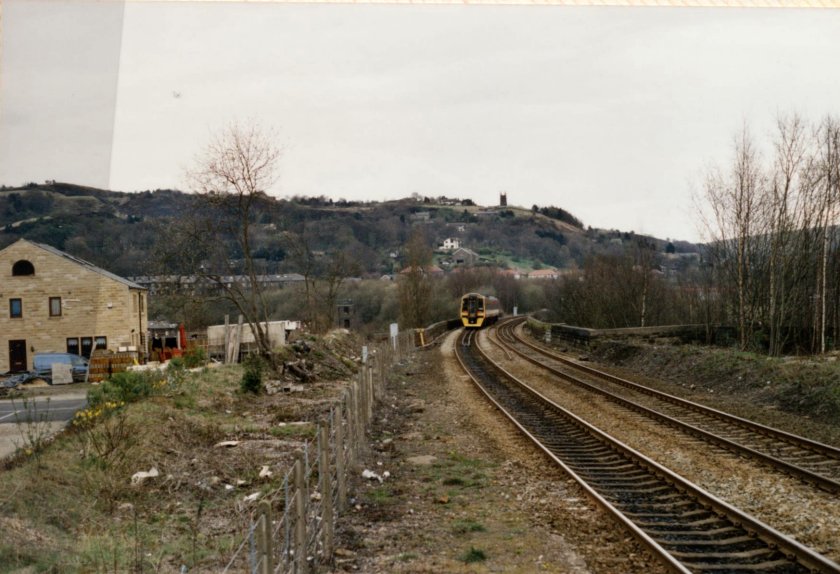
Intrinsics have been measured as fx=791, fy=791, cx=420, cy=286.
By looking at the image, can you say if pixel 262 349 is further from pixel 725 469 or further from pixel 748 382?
pixel 725 469

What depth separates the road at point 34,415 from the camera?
42.6 ft

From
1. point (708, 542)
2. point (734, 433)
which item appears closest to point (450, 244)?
point (734, 433)

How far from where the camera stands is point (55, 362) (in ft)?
86.1

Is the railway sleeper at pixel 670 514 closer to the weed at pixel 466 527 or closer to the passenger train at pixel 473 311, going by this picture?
the weed at pixel 466 527

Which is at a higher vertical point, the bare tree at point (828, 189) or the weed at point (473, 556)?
the bare tree at point (828, 189)

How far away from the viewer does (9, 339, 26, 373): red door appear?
2519cm

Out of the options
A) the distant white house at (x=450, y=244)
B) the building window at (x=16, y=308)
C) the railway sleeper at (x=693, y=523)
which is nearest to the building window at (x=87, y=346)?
the building window at (x=16, y=308)

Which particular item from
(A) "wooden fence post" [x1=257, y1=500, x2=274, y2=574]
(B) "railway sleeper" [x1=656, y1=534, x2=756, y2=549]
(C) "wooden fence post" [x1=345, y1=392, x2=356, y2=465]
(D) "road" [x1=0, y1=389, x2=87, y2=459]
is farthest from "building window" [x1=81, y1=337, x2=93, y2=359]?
(A) "wooden fence post" [x1=257, y1=500, x2=274, y2=574]

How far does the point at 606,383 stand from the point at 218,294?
1239 cm

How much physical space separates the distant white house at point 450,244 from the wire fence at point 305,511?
561ft

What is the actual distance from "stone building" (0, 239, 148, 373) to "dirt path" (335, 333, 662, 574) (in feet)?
22.8

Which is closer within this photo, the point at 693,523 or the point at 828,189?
the point at 693,523

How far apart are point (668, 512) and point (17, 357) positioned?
23.3m

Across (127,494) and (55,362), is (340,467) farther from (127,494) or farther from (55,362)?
(55,362)
